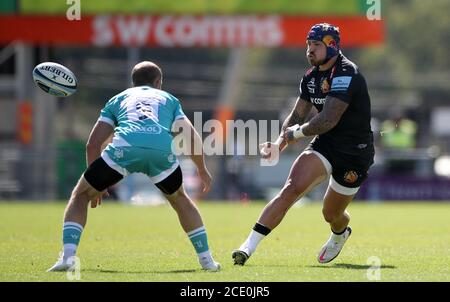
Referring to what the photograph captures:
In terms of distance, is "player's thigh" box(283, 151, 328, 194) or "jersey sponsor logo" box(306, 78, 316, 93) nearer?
"player's thigh" box(283, 151, 328, 194)

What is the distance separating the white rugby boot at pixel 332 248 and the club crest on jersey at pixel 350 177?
80 centimetres

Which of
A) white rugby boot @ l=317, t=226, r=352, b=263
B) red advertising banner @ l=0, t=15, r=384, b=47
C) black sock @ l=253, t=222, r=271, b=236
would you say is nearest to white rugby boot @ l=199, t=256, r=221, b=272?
black sock @ l=253, t=222, r=271, b=236

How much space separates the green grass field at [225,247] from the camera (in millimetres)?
10469

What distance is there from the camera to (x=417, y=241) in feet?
49.9

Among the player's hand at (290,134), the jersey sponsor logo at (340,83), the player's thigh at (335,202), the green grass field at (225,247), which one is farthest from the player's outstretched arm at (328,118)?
the green grass field at (225,247)

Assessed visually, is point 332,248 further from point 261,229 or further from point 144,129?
point 144,129

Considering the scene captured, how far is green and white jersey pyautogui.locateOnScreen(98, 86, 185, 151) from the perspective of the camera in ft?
34.8

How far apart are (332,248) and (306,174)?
3.58 ft

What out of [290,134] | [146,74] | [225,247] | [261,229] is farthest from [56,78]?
[225,247]

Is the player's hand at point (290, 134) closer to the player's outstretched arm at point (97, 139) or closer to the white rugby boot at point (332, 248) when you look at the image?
the white rugby boot at point (332, 248)

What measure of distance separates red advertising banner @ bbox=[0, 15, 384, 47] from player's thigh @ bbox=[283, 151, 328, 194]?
20482 millimetres

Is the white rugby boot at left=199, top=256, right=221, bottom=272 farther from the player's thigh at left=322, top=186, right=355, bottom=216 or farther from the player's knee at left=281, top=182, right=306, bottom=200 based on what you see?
the player's thigh at left=322, top=186, right=355, bottom=216

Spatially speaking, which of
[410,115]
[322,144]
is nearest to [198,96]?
[410,115]

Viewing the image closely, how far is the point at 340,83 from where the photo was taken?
11.5 meters
